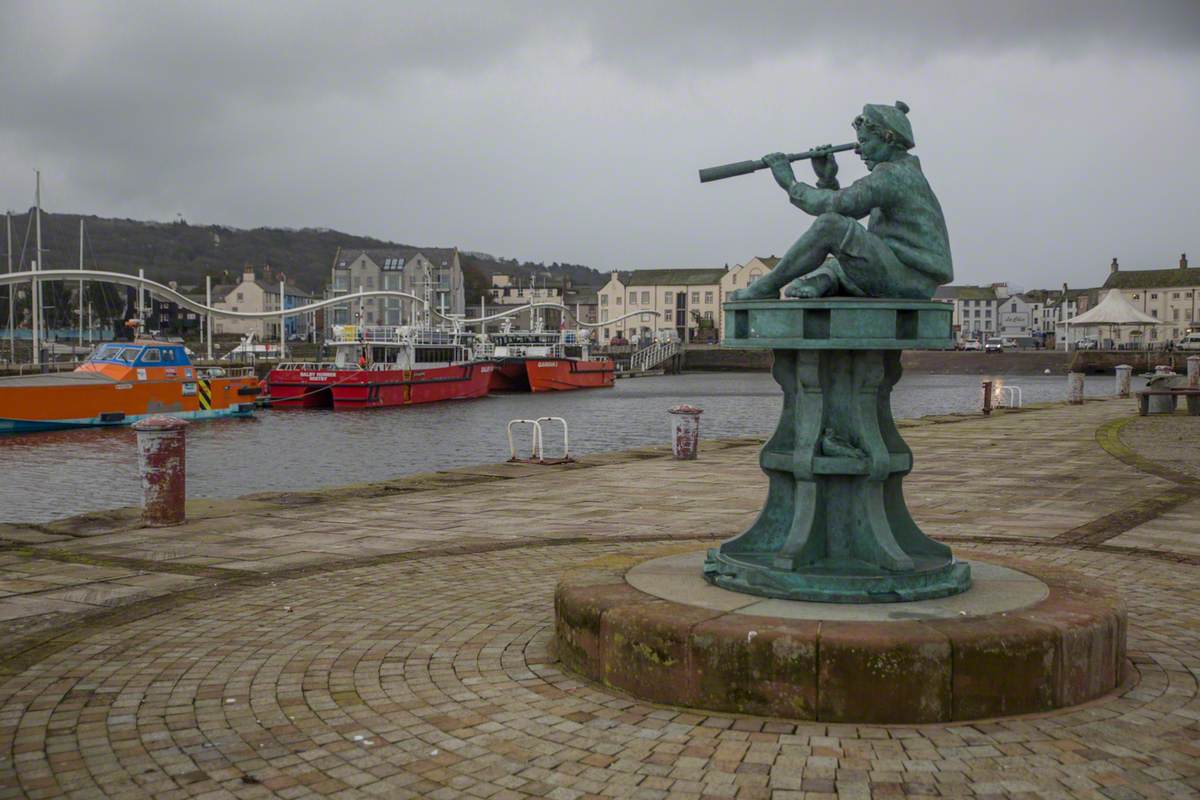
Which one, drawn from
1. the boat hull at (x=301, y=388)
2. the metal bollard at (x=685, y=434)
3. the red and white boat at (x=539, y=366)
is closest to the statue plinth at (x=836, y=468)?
the metal bollard at (x=685, y=434)

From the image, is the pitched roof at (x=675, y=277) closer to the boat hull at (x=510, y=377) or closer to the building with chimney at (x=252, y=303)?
the building with chimney at (x=252, y=303)

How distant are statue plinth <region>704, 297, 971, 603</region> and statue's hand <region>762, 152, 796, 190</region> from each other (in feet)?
2.81

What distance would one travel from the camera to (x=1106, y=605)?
5.62 meters

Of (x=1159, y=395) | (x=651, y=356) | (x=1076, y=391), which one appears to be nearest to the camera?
(x=1159, y=395)

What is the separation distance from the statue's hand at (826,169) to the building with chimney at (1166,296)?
120 metres

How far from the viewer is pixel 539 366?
68812 mm

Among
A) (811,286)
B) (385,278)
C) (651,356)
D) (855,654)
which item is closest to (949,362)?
(651,356)

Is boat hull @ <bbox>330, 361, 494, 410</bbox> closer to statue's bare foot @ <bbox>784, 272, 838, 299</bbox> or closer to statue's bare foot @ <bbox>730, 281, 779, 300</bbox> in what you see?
statue's bare foot @ <bbox>730, 281, 779, 300</bbox>

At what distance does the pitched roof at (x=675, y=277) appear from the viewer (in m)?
124

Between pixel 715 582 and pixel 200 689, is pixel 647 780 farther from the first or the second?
pixel 200 689

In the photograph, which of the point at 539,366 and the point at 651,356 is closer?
Answer: the point at 539,366

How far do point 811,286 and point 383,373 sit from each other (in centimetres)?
4735

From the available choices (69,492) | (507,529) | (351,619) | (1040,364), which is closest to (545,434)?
(69,492)

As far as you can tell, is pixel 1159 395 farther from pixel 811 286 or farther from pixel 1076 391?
pixel 811 286
